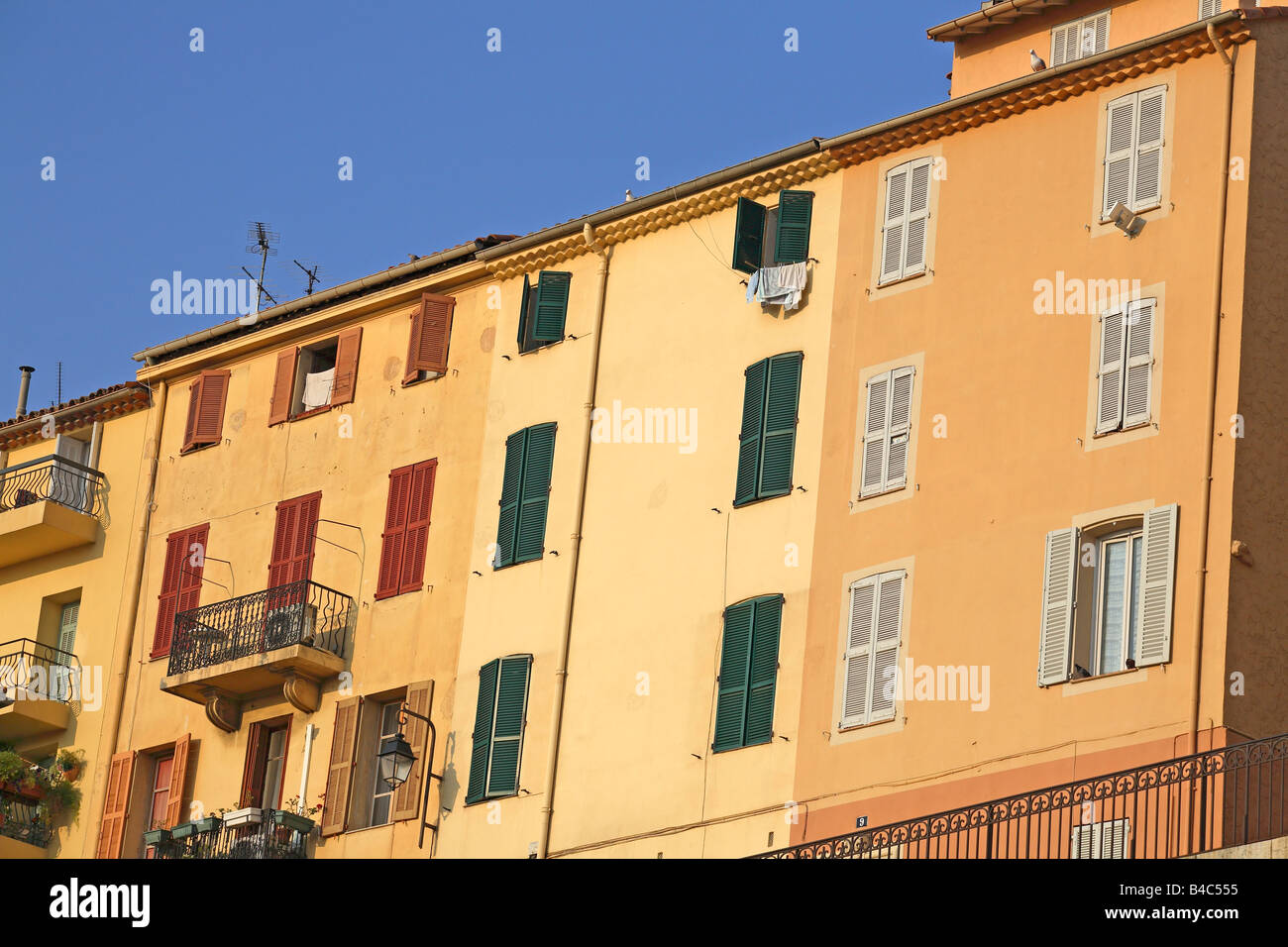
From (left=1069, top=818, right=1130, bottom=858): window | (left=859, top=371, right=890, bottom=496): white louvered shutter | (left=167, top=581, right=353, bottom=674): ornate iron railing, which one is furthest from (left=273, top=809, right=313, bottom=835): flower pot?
(left=1069, top=818, right=1130, bottom=858): window

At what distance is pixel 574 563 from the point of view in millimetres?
33688

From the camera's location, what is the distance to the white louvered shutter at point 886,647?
29.8 metres

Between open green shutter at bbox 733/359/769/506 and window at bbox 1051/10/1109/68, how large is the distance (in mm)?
5892

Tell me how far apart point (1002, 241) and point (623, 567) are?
20.7ft

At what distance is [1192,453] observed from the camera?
93.1ft

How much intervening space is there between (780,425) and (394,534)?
21.2ft

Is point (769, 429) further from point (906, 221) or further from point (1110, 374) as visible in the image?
point (1110, 374)

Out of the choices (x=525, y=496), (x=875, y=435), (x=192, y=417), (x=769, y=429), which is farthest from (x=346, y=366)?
(x=875, y=435)

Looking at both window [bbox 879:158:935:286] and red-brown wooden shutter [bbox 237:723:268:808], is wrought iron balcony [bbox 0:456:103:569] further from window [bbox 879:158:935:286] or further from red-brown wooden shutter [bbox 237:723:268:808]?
window [bbox 879:158:935:286]
